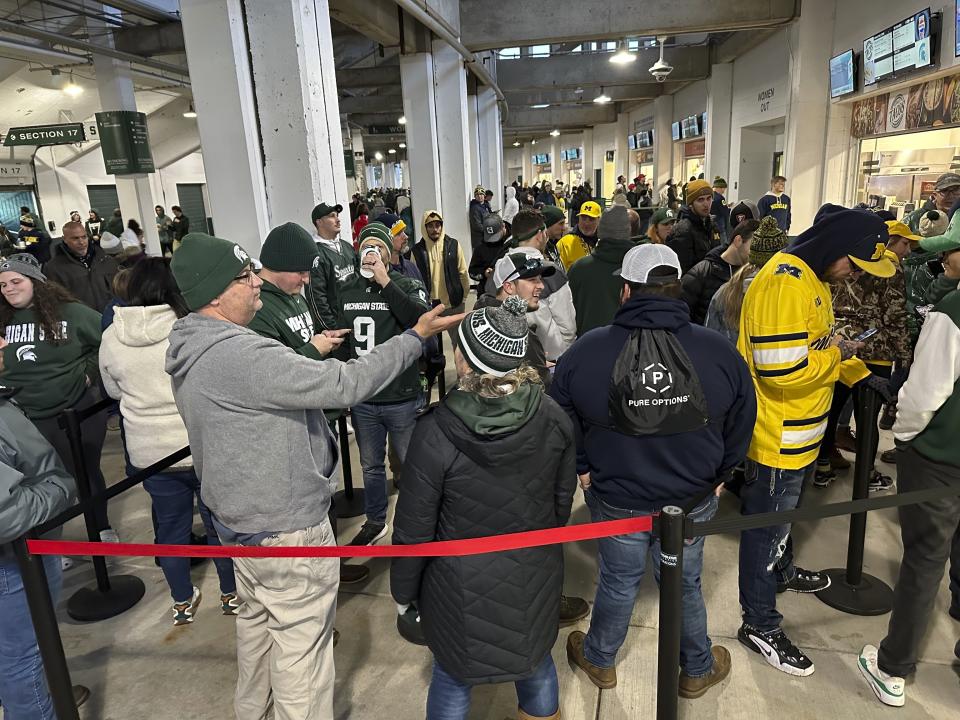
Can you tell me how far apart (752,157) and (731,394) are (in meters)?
17.1

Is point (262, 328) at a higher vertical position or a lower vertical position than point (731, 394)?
higher

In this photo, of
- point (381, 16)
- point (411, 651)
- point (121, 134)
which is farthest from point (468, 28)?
point (411, 651)

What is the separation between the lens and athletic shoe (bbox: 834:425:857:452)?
196 inches

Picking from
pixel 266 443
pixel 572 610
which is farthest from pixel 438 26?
pixel 266 443

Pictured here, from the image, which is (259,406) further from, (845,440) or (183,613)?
(845,440)

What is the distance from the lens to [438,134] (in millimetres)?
11805

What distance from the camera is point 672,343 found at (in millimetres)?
2287

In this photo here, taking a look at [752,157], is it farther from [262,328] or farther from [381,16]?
[262,328]

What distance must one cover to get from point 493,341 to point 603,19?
1253 cm

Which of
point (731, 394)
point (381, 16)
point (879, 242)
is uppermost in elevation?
point (381, 16)

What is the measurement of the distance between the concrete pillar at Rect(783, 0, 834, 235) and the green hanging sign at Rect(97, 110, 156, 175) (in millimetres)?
11492

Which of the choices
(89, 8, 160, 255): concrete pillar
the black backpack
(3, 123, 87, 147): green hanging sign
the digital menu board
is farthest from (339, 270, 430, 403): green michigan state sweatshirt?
(3, 123, 87, 147): green hanging sign

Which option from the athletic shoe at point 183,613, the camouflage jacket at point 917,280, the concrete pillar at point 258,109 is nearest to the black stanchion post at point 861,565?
the camouflage jacket at point 917,280

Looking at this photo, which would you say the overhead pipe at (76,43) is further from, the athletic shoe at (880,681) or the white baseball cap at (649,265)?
the athletic shoe at (880,681)
